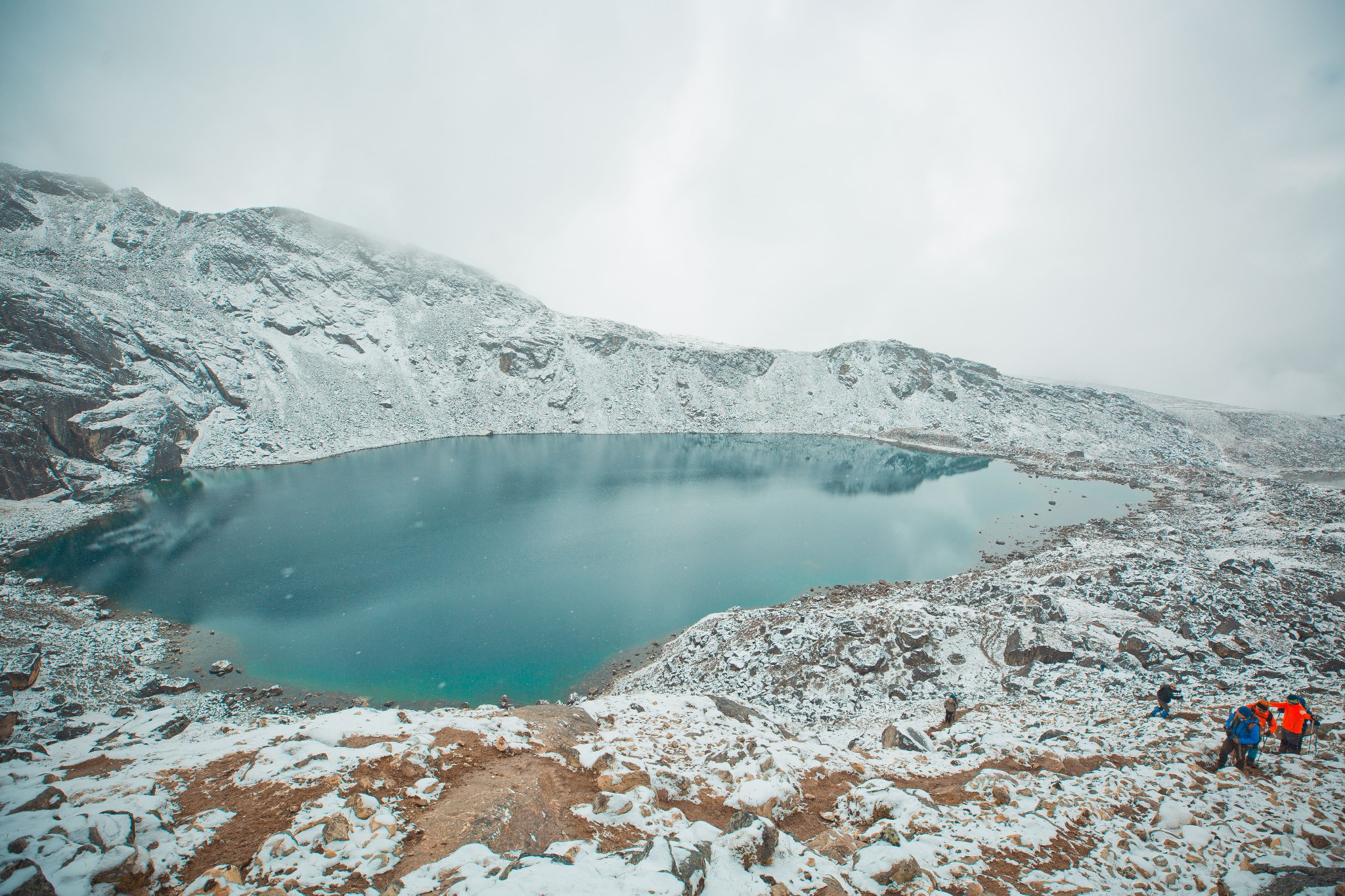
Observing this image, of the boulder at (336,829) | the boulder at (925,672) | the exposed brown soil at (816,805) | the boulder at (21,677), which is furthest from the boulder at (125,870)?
the boulder at (21,677)

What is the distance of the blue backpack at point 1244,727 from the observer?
29.0 feet

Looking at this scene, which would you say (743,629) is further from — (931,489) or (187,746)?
(931,489)

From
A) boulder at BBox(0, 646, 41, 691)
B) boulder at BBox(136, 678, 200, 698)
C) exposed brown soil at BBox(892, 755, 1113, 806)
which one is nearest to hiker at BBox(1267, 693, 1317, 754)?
exposed brown soil at BBox(892, 755, 1113, 806)

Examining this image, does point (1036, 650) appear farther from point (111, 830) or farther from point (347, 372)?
point (347, 372)

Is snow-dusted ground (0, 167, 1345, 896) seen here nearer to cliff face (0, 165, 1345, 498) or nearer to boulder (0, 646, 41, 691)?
boulder (0, 646, 41, 691)

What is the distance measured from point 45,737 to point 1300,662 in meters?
37.7

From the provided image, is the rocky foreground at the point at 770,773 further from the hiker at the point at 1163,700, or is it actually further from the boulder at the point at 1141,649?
the hiker at the point at 1163,700

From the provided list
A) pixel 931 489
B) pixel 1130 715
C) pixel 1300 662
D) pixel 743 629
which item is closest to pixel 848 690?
pixel 743 629

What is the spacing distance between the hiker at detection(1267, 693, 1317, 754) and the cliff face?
6777 cm

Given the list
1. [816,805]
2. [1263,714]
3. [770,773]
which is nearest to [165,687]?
[770,773]

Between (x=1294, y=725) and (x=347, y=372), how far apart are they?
317ft

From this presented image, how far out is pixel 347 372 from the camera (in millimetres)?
77188

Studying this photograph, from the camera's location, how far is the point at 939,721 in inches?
575

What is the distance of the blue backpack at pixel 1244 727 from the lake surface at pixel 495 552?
1924 cm
